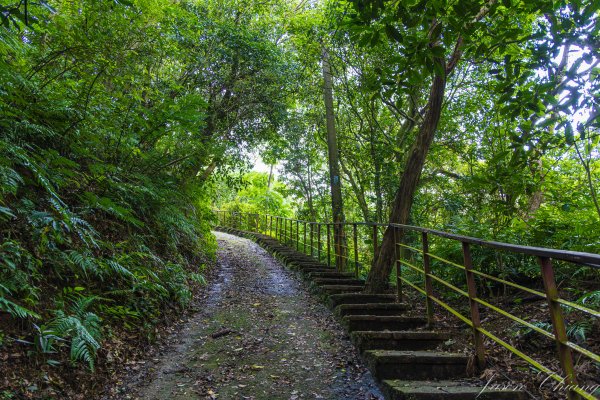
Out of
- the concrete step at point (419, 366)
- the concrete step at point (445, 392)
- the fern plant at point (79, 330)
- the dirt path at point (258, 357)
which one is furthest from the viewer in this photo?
the dirt path at point (258, 357)

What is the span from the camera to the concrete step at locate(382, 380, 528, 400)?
2865 mm

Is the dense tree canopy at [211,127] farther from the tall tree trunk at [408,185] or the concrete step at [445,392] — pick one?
the concrete step at [445,392]

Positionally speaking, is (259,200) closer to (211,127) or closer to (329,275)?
(211,127)

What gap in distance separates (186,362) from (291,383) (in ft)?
4.03

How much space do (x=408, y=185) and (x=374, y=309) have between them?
1806 millimetres

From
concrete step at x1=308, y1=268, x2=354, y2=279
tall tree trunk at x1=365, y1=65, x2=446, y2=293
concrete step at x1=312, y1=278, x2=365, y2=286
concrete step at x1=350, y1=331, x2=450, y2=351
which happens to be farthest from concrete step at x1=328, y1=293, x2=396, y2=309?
concrete step at x1=308, y1=268, x2=354, y2=279

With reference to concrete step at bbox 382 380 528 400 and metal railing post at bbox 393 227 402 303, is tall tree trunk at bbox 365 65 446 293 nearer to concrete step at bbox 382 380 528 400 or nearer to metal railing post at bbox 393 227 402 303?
metal railing post at bbox 393 227 402 303

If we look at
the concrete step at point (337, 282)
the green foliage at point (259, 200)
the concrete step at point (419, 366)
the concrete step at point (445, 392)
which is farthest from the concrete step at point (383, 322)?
the green foliage at point (259, 200)

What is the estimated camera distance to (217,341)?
16.4 ft

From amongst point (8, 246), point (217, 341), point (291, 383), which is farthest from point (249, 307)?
point (8, 246)

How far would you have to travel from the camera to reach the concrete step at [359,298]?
5.93 meters

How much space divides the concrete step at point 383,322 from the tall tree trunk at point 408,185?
1197 millimetres

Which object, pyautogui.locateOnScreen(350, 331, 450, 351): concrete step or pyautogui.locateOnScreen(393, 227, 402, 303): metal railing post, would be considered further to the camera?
pyautogui.locateOnScreen(393, 227, 402, 303): metal railing post

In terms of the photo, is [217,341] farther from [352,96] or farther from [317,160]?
[317,160]
